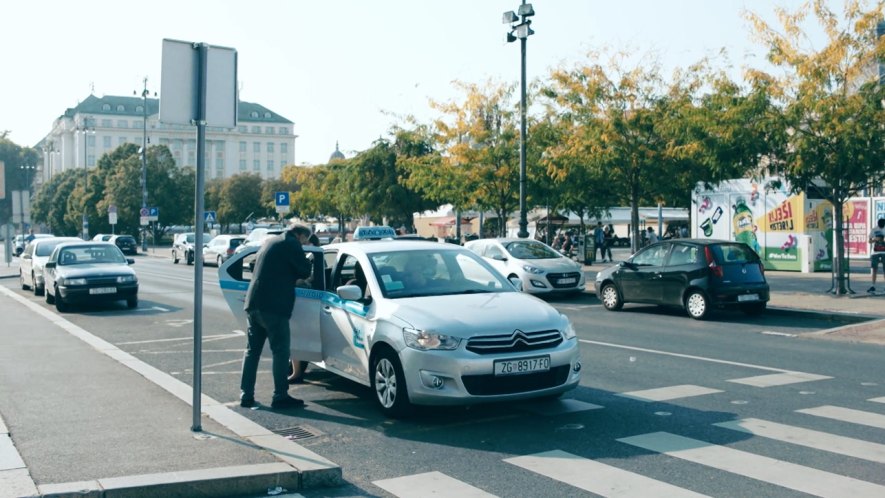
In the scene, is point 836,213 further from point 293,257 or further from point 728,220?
point 293,257

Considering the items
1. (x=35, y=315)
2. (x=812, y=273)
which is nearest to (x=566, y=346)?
(x=35, y=315)

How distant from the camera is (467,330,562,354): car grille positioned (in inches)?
298

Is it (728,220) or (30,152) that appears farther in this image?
(30,152)

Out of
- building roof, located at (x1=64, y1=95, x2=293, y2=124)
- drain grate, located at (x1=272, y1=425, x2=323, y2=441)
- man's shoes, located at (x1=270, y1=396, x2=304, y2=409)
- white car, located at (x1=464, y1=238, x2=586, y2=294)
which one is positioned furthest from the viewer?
building roof, located at (x1=64, y1=95, x2=293, y2=124)

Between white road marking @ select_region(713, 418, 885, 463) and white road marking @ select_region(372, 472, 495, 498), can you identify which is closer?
white road marking @ select_region(372, 472, 495, 498)

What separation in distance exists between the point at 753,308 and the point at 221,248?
1188 inches

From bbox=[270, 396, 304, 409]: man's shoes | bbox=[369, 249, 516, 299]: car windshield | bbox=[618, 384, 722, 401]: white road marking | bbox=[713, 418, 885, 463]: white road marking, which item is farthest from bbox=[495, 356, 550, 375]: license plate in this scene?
bbox=[270, 396, 304, 409]: man's shoes

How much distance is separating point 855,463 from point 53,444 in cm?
571

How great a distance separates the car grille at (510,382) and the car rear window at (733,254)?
33.9ft

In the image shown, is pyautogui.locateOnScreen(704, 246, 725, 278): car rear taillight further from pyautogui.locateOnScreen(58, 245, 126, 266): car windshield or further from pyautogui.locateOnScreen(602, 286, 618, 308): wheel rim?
pyautogui.locateOnScreen(58, 245, 126, 266): car windshield

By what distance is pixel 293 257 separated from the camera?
27.7 ft

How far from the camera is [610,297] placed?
19359 millimetres

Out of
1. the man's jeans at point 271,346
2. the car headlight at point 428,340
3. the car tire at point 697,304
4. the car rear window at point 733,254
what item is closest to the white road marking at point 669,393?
the car headlight at point 428,340

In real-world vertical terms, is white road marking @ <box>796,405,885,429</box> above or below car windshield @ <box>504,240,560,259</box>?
below
